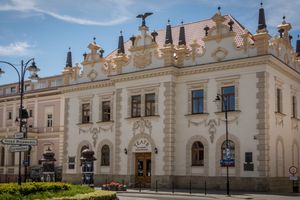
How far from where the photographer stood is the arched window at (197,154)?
124 ft

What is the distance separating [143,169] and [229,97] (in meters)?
9.61

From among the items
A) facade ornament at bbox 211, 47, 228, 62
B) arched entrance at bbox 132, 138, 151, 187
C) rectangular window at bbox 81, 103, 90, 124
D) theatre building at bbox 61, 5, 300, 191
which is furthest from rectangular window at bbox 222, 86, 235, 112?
rectangular window at bbox 81, 103, 90, 124

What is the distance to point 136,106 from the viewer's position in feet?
136

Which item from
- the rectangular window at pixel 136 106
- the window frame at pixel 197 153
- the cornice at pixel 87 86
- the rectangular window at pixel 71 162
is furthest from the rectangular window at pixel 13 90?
the window frame at pixel 197 153

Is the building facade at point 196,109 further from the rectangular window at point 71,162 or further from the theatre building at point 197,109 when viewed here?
the rectangular window at point 71,162

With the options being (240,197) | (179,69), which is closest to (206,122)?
(179,69)

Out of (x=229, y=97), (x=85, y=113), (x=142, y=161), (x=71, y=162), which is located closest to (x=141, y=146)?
(x=142, y=161)

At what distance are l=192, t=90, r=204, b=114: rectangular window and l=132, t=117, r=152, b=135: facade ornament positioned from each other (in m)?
4.04

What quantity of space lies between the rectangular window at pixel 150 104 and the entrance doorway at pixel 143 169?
11.4 feet

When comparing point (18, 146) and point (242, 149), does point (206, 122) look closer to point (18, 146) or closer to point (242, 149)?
point (242, 149)

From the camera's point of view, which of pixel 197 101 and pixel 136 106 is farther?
pixel 136 106

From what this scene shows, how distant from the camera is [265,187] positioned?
33906 mm

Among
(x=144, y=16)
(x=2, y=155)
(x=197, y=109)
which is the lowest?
(x=2, y=155)

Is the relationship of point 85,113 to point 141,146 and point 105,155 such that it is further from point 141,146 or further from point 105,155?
point 141,146
